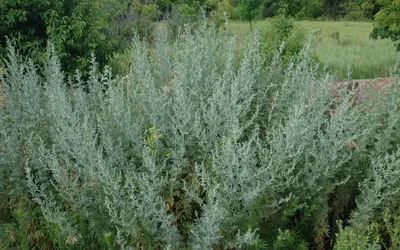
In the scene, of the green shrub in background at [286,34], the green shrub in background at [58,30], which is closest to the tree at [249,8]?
the green shrub in background at [286,34]

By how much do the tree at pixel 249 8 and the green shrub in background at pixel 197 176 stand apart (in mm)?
16282

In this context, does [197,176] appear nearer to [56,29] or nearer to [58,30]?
[56,29]

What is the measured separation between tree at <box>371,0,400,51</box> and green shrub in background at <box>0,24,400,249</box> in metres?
8.41

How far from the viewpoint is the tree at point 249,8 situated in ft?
62.3

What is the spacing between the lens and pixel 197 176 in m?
2.97

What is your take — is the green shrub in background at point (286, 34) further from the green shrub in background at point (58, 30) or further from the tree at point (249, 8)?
the tree at point (249, 8)

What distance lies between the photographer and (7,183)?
323 cm

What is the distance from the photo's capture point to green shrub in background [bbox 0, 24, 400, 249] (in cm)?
260

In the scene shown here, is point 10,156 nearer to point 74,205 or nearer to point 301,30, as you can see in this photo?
point 74,205

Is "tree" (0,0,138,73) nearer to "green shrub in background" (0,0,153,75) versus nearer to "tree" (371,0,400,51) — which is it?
"green shrub in background" (0,0,153,75)

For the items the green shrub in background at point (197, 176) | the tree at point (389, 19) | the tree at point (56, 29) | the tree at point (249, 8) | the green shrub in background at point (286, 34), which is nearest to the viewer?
the green shrub in background at point (197, 176)

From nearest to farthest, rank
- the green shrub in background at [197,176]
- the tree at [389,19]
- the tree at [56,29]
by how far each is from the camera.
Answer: the green shrub in background at [197,176] < the tree at [56,29] < the tree at [389,19]

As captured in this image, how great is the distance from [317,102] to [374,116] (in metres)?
0.50

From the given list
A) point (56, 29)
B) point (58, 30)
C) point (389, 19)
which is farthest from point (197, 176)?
point (389, 19)
